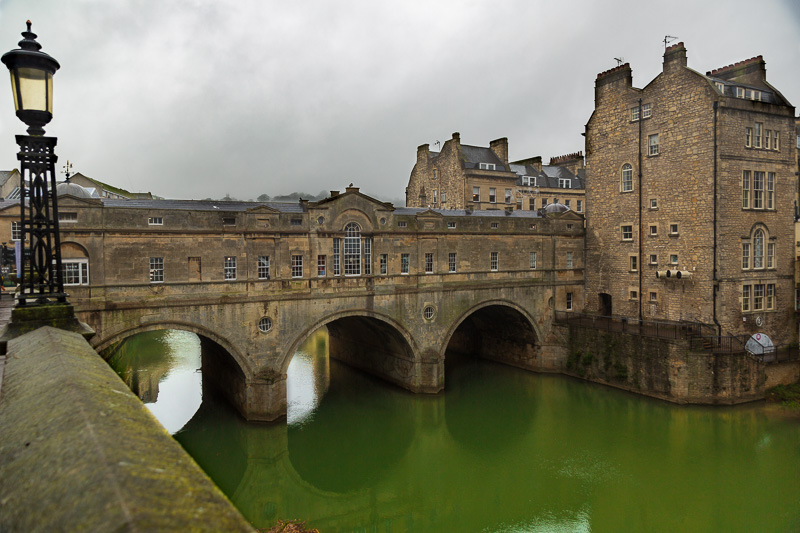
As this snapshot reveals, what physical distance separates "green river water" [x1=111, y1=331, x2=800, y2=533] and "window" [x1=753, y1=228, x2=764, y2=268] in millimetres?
8531

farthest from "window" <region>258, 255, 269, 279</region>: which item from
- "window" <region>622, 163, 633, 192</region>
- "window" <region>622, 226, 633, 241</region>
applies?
"window" <region>622, 163, 633, 192</region>

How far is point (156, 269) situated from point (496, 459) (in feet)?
54.5

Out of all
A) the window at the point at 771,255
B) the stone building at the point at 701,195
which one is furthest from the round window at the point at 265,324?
the window at the point at 771,255

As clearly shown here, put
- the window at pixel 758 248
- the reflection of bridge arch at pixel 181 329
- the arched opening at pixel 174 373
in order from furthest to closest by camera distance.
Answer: the window at pixel 758 248
the arched opening at pixel 174 373
the reflection of bridge arch at pixel 181 329

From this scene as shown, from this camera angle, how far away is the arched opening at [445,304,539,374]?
34.2m

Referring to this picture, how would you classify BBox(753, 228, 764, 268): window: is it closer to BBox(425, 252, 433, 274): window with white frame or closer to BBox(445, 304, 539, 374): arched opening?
BBox(445, 304, 539, 374): arched opening

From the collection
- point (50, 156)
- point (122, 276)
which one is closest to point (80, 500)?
point (50, 156)

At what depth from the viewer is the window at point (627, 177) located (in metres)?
32.3

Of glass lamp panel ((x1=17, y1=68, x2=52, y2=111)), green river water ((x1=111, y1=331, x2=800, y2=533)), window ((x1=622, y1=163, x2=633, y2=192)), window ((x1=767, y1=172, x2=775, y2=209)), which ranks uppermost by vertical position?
window ((x1=622, y1=163, x2=633, y2=192))

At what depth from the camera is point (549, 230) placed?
3428 cm

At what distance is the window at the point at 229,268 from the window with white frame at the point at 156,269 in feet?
8.36

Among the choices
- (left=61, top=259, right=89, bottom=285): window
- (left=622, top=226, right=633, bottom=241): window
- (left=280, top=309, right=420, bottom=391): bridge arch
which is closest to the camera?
(left=61, top=259, right=89, bottom=285): window

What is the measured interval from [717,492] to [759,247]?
16.8m

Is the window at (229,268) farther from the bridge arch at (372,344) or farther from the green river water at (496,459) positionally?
the green river water at (496,459)
